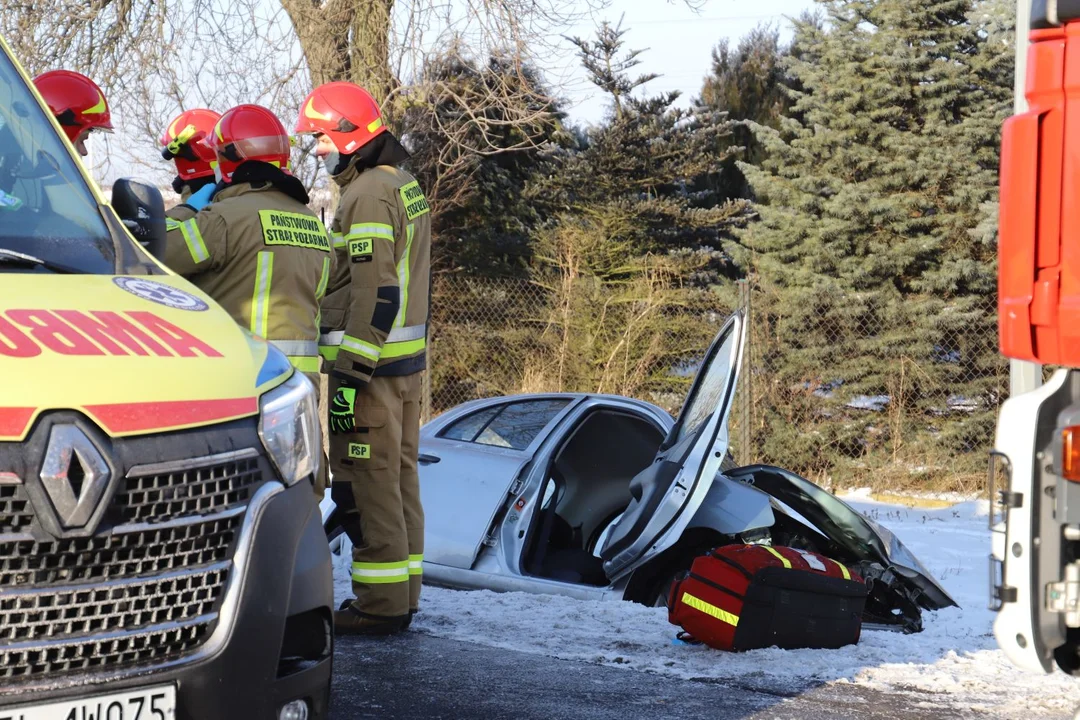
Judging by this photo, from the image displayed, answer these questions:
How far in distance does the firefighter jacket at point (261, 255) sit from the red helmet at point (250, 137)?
69 millimetres

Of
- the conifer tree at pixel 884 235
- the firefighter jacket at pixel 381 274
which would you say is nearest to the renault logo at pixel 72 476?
the firefighter jacket at pixel 381 274

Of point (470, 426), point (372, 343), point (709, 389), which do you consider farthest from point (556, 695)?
point (470, 426)

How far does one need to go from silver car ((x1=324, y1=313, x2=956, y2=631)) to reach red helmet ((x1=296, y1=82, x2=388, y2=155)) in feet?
6.25

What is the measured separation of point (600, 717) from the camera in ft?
14.1

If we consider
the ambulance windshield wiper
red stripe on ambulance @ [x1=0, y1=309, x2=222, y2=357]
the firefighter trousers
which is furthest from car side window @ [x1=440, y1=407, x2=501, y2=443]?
red stripe on ambulance @ [x1=0, y1=309, x2=222, y2=357]

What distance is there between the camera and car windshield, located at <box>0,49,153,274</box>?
121 inches

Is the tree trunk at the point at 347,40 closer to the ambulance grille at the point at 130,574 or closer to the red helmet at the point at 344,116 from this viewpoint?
the red helmet at the point at 344,116

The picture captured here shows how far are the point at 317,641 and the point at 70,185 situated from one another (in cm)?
144

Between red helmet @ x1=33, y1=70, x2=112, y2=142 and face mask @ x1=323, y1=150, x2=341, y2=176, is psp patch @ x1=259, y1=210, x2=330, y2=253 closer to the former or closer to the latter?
face mask @ x1=323, y1=150, x2=341, y2=176

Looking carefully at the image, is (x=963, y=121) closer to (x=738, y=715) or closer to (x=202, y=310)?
(x=738, y=715)

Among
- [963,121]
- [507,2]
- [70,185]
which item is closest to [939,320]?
[963,121]

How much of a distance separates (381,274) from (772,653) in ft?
7.36

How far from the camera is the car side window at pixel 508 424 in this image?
678 centimetres

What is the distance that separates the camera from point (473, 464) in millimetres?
6652
